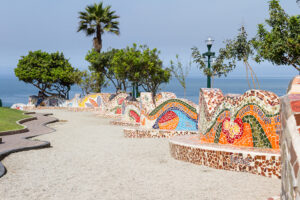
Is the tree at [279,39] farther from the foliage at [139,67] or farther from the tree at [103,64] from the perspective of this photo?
the tree at [103,64]

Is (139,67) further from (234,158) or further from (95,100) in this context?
(234,158)

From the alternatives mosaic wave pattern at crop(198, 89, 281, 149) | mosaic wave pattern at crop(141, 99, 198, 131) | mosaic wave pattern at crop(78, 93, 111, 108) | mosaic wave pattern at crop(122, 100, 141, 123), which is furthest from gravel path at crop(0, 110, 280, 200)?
mosaic wave pattern at crop(78, 93, 111, 108)

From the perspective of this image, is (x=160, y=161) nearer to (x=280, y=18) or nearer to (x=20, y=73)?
(x=280, y=18)

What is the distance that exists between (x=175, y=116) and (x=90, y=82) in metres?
25.3

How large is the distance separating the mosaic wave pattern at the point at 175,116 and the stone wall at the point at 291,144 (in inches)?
391

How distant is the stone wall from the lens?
296 centimetres

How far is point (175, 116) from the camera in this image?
13.9m

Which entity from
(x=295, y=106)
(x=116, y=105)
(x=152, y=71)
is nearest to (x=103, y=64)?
(x=152, y=71)

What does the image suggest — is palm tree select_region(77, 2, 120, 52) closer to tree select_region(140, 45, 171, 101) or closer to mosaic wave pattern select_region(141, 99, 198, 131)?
tree select_region(140, 45, 171, 101)

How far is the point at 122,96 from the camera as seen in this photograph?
25312 mm

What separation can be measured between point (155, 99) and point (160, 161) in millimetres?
9020

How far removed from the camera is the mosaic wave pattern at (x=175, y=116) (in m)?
13.6

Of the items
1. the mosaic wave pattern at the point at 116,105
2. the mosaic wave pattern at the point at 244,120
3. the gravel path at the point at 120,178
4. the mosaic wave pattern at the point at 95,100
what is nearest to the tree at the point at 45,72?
the mosaic wave pattern at the point at 95,100

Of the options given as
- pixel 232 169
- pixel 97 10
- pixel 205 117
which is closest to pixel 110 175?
Result: pixel 232 169
